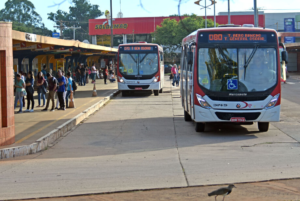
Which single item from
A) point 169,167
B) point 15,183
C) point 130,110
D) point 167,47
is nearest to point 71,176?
point 15,183

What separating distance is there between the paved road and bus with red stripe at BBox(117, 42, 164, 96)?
10.5 m

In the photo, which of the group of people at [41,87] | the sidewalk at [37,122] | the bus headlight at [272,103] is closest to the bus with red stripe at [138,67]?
the sidewalk at [37,122]

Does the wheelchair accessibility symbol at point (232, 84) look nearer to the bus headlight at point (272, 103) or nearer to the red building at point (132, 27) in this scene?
the bus headlight at point (272, 103)

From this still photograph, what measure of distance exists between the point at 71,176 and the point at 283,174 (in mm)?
3609

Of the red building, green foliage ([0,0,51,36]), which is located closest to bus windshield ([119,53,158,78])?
the red building

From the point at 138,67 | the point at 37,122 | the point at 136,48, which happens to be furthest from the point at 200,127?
the point at 136,48

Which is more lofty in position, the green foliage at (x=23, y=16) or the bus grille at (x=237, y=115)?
the green foliage at (x=23, y=16)

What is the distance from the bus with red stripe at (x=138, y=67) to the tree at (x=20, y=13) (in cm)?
6977

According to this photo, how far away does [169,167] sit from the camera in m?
7.92

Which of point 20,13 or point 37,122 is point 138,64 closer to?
point 37,122

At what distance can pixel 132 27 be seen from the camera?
75.5 metres

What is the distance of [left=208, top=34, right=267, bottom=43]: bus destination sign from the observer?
1160 centimetres

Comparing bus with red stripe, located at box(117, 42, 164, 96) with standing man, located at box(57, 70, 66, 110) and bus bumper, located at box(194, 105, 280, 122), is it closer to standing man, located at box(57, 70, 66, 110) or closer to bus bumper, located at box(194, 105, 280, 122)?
standing man, located at box(57, 70, 66, 110)

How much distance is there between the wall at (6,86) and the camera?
999 centimetres
